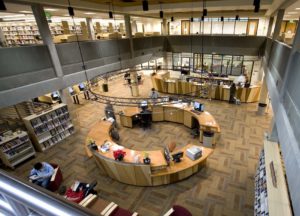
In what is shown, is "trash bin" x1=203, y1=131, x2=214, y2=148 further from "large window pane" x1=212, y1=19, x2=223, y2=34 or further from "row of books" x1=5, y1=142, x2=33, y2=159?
"large window pane" x1=212, y1=19, x2=223, y2=34

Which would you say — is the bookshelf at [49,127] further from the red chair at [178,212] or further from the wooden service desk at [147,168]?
the red chair at [178,212]

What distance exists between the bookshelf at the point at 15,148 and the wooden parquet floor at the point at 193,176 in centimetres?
31

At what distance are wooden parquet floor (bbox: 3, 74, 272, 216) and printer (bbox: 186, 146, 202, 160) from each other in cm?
74

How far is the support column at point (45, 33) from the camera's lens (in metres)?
6.45


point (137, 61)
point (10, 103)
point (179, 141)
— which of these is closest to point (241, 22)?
point (137, 61)

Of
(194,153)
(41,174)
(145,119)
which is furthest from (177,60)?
(41,174)

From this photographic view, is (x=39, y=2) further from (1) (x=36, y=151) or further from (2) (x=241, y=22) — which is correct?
(2) (x=241, y=22)

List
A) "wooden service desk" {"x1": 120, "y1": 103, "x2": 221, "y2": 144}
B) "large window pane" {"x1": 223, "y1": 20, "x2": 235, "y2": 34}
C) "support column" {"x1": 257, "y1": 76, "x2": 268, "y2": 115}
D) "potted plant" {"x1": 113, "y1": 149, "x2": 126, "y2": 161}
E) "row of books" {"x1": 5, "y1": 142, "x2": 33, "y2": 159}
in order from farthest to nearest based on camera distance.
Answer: "large window pane" {"x1": 223, "y1": 20, "x2": 235, "y2": 34} → "support column" {"x1": 257, "y1": 76, "x2": 268, "y2": 115} → "wooden service desk" {"x1": 120, "y1": 103, "x2": 221, "y2": 144} → "row of books" {"x1": 5, "y1": 142, "x2": 33, "y2": 159} → "potted plant" {"x1": 113, "y1": 149, "x2": 126, "y2": 161}

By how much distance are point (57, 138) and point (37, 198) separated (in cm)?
853

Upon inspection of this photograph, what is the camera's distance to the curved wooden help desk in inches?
421

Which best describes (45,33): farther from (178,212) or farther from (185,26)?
(185,26)

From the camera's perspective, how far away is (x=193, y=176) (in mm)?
5820

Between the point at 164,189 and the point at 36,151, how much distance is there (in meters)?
5.68

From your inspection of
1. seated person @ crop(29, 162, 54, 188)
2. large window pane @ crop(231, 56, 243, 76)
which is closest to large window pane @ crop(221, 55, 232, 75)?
large window pane @ crop(231, 56, 243, 76)
